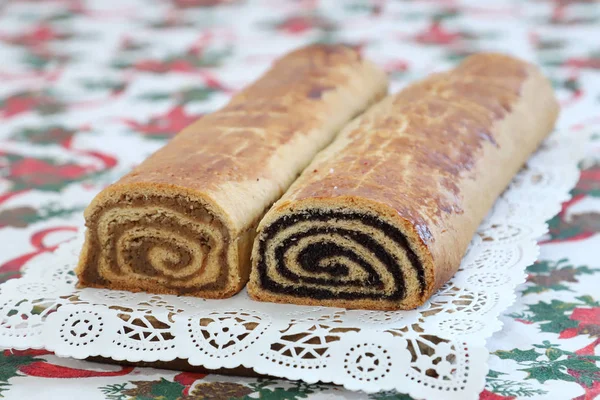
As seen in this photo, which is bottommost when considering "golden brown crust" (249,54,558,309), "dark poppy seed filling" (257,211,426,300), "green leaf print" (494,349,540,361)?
"green leaf print" (494,349,540,361)

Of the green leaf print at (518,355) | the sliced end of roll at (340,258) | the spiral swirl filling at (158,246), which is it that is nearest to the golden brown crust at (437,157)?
the sliced end of roll at (340,258)

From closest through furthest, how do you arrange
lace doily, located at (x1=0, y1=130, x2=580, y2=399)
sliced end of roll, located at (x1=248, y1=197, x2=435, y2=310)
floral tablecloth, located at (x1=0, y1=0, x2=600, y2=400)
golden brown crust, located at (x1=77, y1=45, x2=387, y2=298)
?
lace doily, located at (x1=0, y1=130, x2=580, y2=399)
floral tablecloth, located at (x1=0, y1=0, x2=600, y2=400)
sliced end of roll, located at (x1=248, y1=197, x2=435, y2=310)
golden brown crust, located at (x1=77, y1=45, x2=387, y2=298)

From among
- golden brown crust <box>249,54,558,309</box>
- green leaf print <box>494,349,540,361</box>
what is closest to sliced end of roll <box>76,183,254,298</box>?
golden brown crust <box>249,54,558,309</box>

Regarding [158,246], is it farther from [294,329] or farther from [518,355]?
[518,355]

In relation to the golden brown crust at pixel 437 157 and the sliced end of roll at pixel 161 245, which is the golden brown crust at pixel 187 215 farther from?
the golden brown crust at pixel 437 157

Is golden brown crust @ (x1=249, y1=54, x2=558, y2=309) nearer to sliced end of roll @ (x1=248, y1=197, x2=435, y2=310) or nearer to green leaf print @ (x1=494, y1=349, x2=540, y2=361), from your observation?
sliced end of roll @ (x1=248, y1=197, x2=435, y2=310)

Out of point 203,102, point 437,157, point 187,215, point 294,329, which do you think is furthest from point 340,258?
point 203,102

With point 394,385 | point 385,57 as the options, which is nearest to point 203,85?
point 385,57
